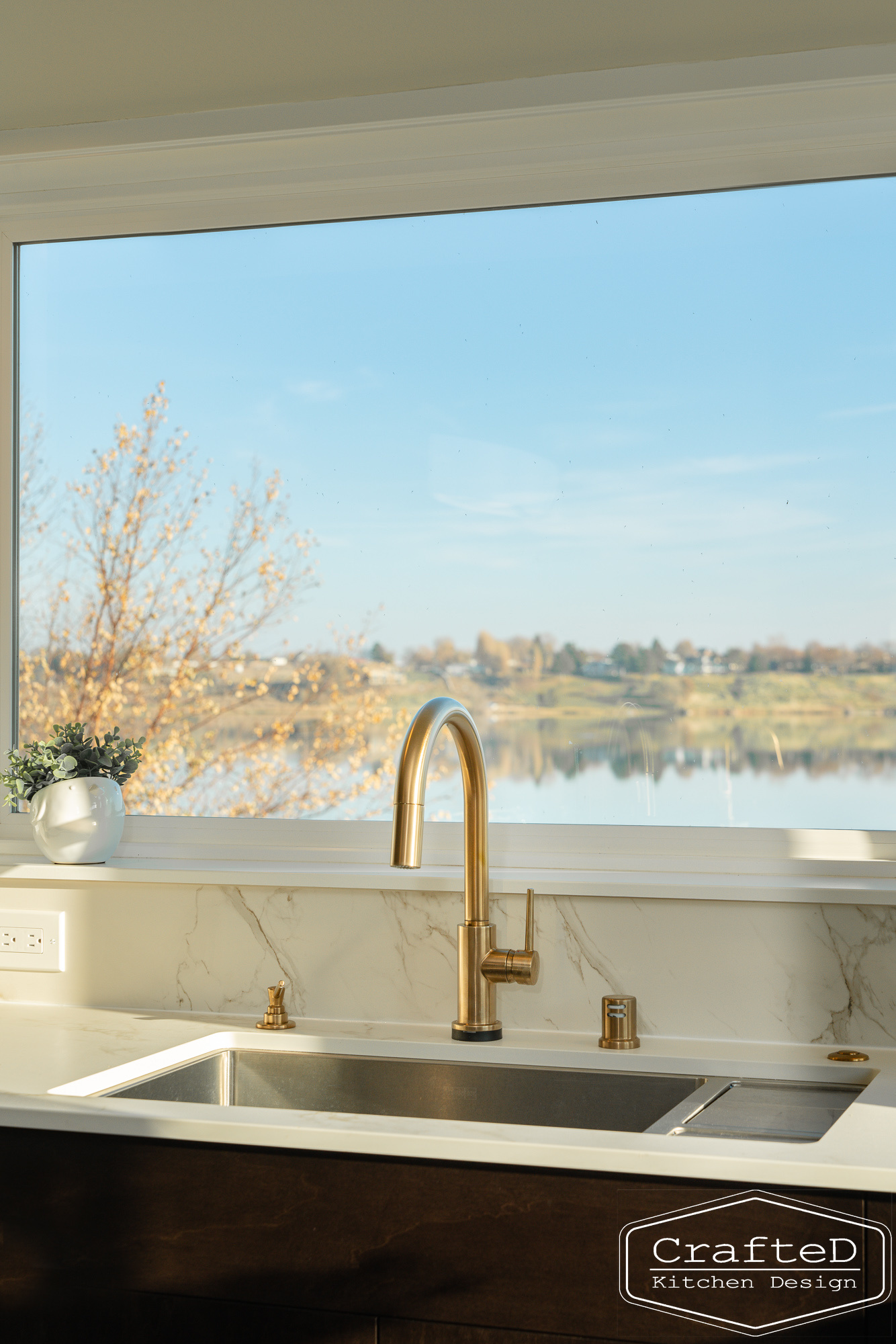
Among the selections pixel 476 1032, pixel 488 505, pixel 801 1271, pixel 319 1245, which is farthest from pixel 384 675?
pixel 801 1271

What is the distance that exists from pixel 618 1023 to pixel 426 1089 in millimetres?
269

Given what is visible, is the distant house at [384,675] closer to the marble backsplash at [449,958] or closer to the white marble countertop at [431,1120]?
the marble backsplash at [449,958]

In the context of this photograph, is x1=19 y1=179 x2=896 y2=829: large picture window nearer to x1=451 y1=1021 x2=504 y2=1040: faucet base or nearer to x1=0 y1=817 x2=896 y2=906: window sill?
x1=0 y1=817 x2=896 y2=906: window sill

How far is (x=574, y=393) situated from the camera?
6.39 ft

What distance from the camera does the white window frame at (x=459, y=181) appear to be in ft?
5.89

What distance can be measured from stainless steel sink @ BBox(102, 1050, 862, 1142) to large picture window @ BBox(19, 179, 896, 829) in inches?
16.7

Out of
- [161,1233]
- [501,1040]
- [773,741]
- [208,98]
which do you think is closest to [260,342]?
[208,98]

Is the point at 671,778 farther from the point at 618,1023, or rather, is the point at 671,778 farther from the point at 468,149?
the point at 468,149

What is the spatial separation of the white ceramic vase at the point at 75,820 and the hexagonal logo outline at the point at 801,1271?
111cm

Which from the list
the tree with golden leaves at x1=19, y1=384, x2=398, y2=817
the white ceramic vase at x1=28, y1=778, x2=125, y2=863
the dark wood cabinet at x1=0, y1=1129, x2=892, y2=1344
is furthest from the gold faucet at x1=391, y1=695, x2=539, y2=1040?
the white ceramic vase at x1=28, y1=778, x2=125, y2=863

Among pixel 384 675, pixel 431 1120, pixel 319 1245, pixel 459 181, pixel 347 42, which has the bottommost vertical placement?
pixel 319 1245

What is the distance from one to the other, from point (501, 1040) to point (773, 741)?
0.59 meters

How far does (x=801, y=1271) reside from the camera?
1102 millimetres

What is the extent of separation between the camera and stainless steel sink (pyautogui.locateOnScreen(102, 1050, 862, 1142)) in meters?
1.49
